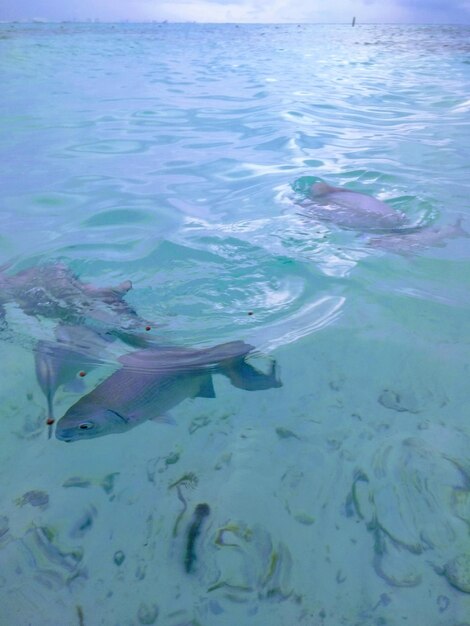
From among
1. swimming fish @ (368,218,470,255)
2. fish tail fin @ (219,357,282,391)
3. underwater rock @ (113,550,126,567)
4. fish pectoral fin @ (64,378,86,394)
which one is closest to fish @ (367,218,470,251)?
swimming fish @ (368,218,470,255)

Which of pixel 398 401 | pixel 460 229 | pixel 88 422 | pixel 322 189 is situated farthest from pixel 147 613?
pixel 322 189

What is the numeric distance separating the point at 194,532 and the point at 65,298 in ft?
6.87

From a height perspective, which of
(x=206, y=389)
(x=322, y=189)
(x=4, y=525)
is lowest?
(x=4, y=525)

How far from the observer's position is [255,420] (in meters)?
2.39

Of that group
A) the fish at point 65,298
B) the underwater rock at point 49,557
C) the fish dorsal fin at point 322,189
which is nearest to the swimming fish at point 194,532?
the underwater rock at point 49,557

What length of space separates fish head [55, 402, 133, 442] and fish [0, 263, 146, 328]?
104 cm

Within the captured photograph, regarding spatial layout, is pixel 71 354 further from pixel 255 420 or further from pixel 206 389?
pixel 255 420

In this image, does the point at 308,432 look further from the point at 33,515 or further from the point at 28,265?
the point at 28,265

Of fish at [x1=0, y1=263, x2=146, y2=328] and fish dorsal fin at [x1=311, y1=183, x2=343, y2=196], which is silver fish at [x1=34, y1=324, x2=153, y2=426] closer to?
fish at [x1=0, y1=263, x2=146, y2=328]

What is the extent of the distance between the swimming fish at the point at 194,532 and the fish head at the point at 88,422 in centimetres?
52

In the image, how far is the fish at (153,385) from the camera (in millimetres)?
2158

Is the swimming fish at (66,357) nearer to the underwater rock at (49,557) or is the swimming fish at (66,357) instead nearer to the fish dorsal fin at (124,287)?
the fish dorsal fin at (124,287)

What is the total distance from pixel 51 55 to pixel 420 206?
22.7m

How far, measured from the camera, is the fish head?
2133mm
